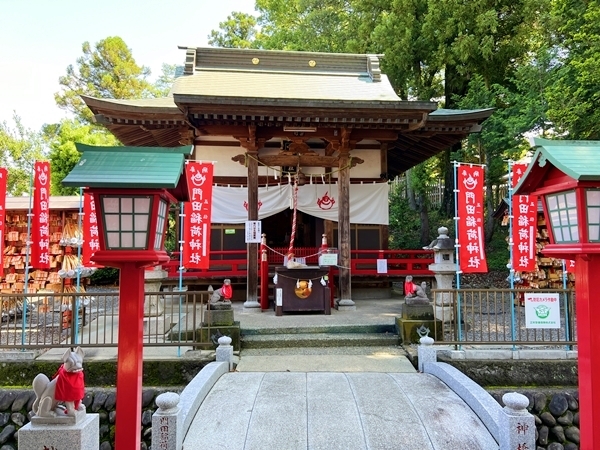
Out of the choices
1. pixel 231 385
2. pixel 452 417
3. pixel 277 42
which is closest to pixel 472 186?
pixel 452 417

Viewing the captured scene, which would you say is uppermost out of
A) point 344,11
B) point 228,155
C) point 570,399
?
point 344,11

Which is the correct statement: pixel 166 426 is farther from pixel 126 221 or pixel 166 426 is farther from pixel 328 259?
pixel 328 259

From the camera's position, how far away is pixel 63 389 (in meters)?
3.13

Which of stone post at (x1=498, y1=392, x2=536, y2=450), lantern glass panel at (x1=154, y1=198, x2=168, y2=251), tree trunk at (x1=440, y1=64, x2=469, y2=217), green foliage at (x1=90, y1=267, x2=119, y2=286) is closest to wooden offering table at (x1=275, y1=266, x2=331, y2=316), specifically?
stone post at (x1=498, y1=392, x2=536, y2=450)

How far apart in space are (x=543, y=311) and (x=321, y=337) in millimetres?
3648

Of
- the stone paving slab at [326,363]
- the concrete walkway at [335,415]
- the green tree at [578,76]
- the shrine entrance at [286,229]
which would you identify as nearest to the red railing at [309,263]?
the shrine entrance at [286,229]

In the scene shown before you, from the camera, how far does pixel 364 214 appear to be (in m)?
10.7

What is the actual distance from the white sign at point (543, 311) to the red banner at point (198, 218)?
5.89m

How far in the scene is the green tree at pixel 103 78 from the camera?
87.9 feet

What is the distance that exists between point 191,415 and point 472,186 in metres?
6.47

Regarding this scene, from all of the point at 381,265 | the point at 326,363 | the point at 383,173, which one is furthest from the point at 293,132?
the point at 326,363

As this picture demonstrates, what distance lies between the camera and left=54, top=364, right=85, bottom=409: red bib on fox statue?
3.14 meters

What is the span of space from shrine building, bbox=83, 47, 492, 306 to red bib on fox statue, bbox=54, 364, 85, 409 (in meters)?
5.89

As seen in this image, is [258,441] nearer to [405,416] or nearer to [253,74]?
[405,416]
